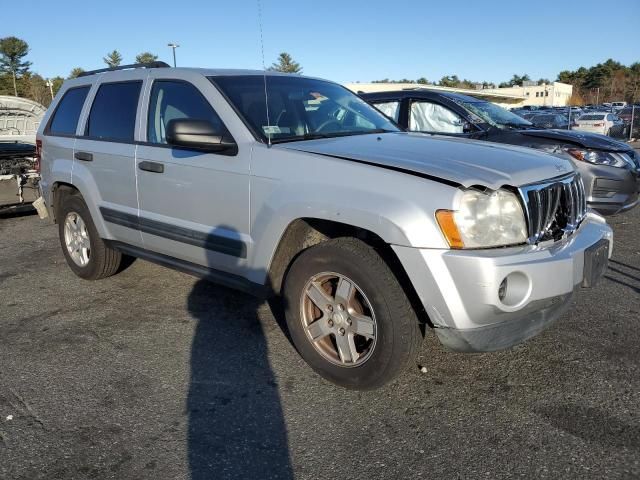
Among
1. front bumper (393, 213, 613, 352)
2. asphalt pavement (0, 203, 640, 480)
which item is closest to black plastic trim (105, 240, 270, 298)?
asphalt pavement (0, 203, 640, 480)

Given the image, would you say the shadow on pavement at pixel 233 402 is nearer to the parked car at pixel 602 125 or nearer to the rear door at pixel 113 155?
the rear door at pixel 113 155

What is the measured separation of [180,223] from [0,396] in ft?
4.92

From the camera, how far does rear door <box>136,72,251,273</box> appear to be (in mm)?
3508

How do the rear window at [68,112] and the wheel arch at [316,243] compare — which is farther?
the rear window at [68,112]

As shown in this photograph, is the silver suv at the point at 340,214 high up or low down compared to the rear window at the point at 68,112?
down

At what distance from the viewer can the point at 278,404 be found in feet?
9.91

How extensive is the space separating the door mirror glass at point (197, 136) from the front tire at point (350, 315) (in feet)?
2.96

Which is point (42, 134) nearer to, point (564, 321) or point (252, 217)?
point (252, 217)

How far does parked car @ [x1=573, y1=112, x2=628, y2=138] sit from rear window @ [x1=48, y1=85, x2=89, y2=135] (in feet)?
68.3

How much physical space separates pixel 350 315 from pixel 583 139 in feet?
16.2

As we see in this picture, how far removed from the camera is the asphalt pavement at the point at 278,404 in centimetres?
250

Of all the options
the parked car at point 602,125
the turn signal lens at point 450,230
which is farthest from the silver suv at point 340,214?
the parked car at point 602,125

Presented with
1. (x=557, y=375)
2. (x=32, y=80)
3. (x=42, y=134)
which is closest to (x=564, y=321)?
(x=557, y=375)

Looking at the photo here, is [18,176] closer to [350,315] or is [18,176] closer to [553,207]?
[350,315]
